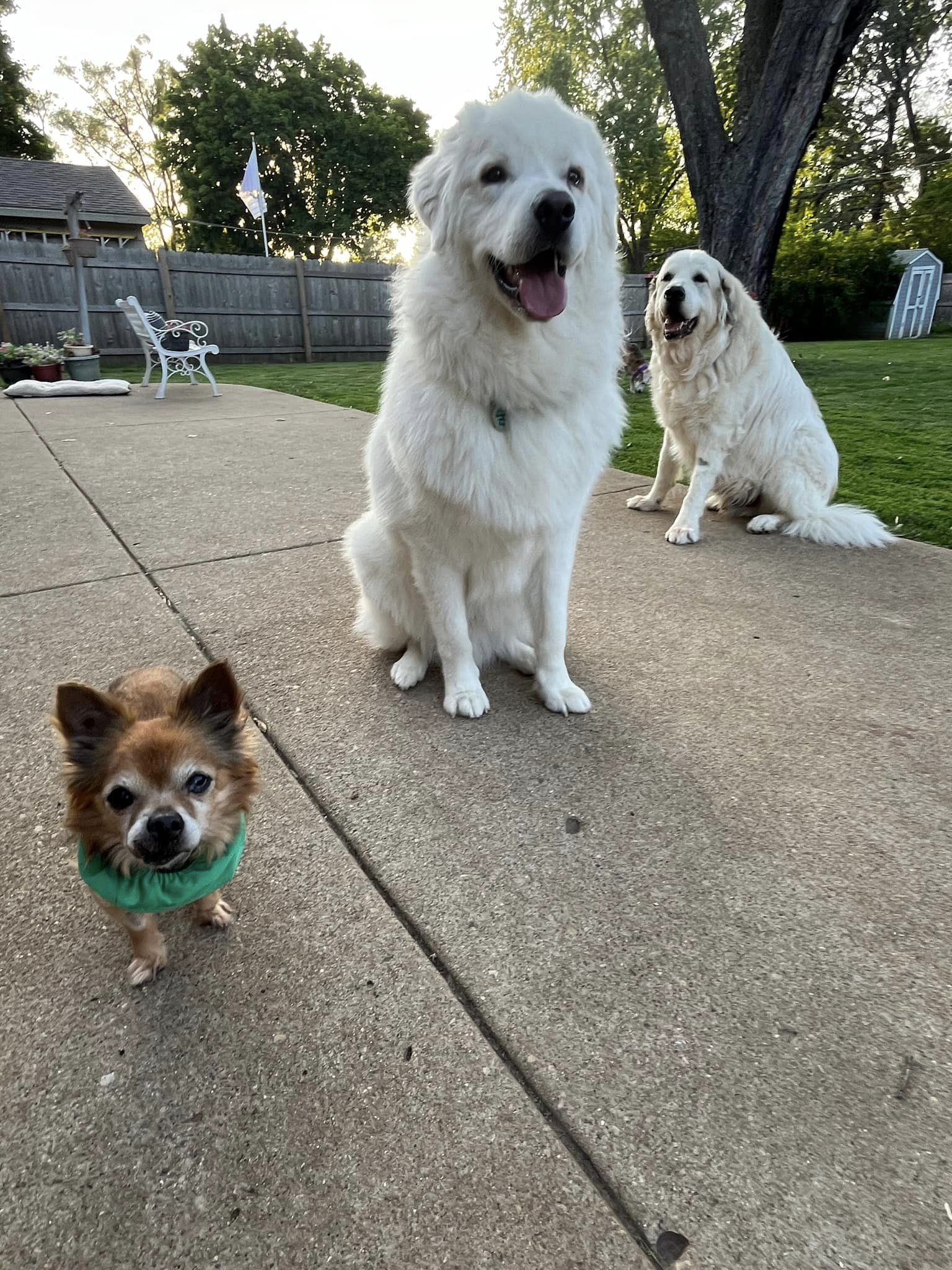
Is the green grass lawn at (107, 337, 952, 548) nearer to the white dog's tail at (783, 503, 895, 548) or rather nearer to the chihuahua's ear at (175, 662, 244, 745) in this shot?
the white dog's tail at (783, 503, 895, 548)

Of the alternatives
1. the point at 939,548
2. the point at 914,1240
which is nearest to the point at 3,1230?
the point at 914,1240

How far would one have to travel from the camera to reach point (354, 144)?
2947cm

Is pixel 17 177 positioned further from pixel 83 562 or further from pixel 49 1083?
pixel 49 1083

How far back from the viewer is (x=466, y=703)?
7.94 feet

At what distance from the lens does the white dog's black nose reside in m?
1.91

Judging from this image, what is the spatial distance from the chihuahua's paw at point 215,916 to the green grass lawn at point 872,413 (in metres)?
4.33

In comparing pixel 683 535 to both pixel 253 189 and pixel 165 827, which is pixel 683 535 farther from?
pixel 253 189

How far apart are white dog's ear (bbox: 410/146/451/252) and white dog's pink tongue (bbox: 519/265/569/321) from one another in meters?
0.35

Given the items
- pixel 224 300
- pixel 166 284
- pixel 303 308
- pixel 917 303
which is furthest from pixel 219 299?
pixel 917 303

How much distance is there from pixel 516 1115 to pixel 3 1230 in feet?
2.63

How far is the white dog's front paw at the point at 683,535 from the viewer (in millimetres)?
4133

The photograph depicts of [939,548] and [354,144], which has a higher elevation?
[354,144]

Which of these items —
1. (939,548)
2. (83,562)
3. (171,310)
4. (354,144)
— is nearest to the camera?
(83,562)

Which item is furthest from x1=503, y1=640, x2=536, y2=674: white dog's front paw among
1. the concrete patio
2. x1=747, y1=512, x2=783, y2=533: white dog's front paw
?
x1=747, y1=512, x2=783, y2=533: white dog's front paw
